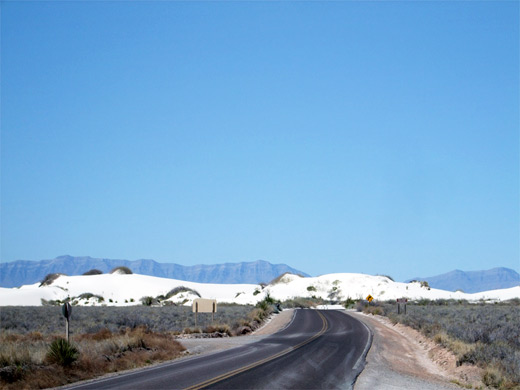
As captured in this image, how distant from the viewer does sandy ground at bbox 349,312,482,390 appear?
18672mm

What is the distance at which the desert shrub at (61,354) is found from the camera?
1953cm

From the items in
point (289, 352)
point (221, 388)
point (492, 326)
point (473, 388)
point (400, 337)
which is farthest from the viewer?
point (400, 337)

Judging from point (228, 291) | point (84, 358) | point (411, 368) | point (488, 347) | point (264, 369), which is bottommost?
point (411, 368)

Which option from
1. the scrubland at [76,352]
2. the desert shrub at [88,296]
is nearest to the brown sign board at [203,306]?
the scrubland at [76,352]

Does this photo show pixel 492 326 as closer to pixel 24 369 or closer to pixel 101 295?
pixel 24 369

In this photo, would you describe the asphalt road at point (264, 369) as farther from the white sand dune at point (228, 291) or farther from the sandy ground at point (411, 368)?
the white sand dune at point (228, 291)

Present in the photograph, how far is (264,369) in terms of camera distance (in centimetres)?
1964

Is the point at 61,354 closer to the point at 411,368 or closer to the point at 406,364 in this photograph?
the point at 411,368

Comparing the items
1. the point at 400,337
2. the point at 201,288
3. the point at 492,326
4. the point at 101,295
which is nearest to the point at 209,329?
the point at 400,337

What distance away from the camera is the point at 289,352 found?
2531 centimetres

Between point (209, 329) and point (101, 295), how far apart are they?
229 ft

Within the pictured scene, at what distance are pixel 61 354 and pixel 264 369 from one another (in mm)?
6783

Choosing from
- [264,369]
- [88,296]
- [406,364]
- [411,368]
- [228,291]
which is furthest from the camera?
[228,291]

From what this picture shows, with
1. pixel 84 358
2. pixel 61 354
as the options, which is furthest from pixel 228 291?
pixel 61 354
